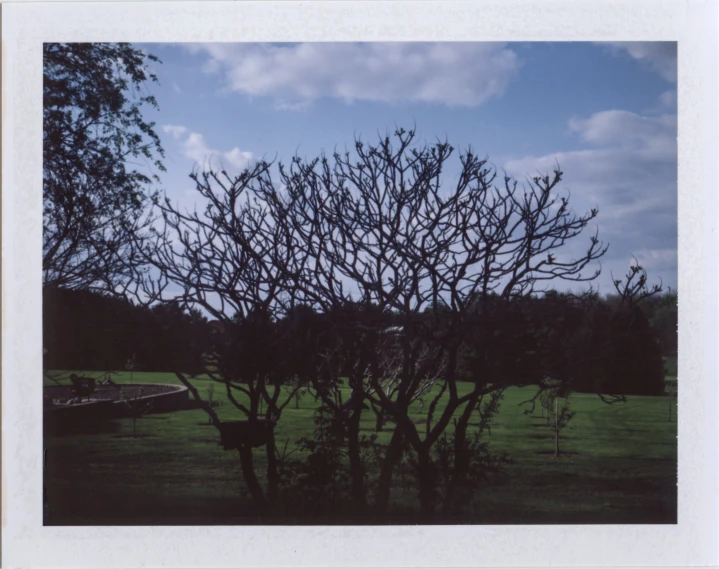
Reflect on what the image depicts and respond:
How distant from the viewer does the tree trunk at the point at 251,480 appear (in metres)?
5.14

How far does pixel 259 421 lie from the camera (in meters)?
5.17

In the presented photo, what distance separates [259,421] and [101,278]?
172 cm

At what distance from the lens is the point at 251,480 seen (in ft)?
16.9

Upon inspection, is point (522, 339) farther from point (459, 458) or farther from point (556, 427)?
point (459, 458)

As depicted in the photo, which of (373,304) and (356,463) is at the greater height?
(373,304)

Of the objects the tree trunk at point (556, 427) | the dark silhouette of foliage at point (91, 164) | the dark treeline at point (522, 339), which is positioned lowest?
the tree trunk at point (556, 427)

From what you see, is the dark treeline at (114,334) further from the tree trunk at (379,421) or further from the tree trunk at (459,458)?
the tree trunk at (459,458)

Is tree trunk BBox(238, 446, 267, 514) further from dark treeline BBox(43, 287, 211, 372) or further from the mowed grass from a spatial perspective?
dark treeline BBox(43, 287, 211, 372)

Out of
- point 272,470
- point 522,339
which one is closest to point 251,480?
point 272,470

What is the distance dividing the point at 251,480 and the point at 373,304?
1708mm

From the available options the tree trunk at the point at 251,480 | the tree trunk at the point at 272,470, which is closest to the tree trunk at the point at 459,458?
the tree trunk at the point at 272,470

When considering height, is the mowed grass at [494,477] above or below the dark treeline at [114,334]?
below

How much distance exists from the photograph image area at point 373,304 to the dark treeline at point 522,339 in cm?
Answer: 2

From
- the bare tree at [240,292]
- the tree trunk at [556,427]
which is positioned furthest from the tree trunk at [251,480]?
the tree trunk at [556,427]
